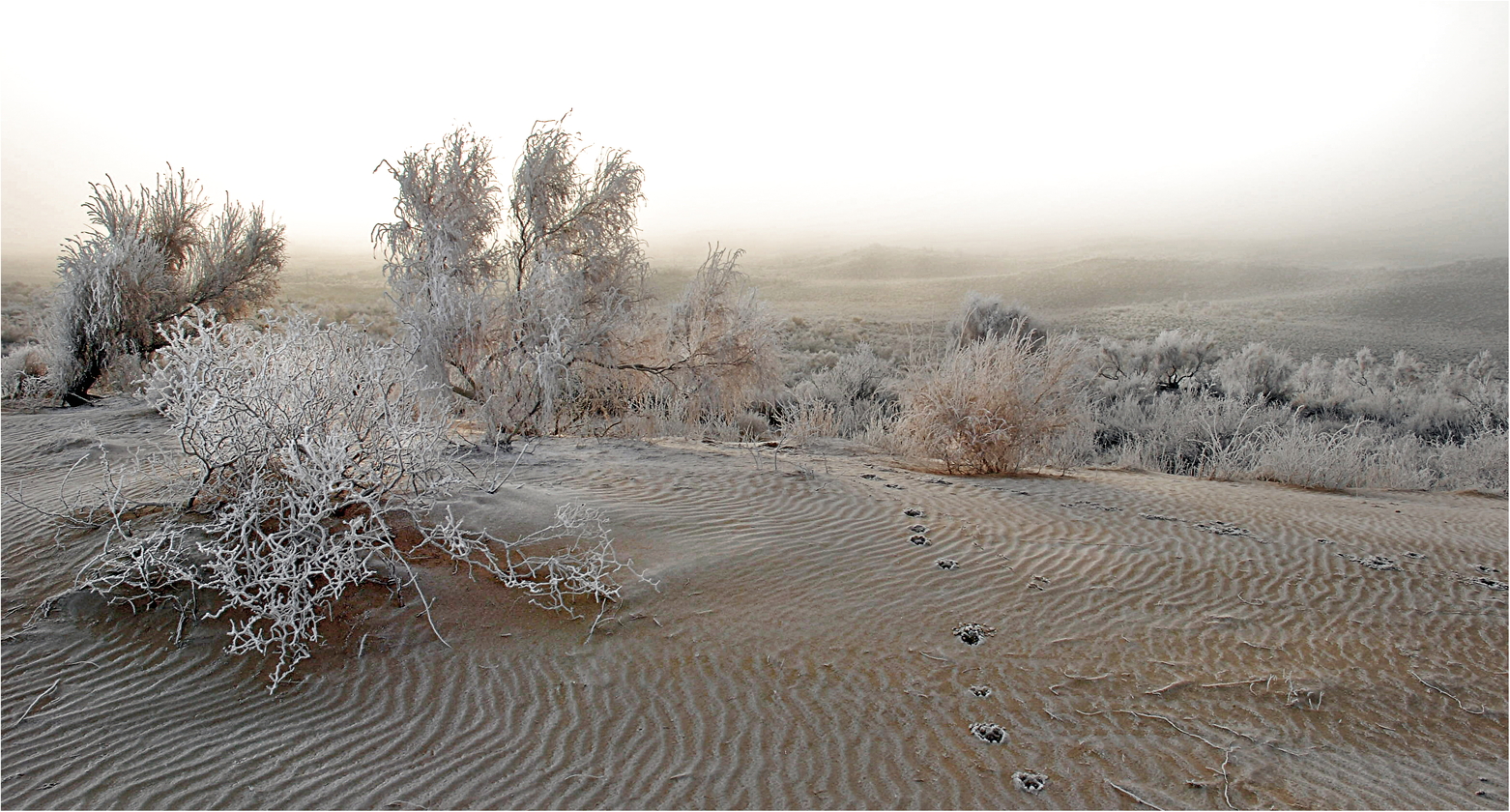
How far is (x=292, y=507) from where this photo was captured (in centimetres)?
437

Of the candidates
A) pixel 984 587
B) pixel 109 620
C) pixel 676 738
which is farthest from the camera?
pixel 984 587

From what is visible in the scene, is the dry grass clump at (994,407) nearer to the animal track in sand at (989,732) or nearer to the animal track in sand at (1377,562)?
the animal track in sand at (1377,562)

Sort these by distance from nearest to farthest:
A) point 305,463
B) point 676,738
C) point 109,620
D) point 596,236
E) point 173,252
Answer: point 676,738 → point 109,620 → point 305,463 → point 596,236 → point 173,252

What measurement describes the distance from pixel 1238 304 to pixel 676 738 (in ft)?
172

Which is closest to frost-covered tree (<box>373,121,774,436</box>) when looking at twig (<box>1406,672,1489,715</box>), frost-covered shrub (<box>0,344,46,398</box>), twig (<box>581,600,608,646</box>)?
twig (<box>581,600,608,646</box>)

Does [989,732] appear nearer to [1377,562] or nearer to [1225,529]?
[1225,529]

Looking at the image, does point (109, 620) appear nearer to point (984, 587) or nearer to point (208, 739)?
point (208, 739)

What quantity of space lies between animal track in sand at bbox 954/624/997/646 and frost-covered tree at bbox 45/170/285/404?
11.3 meters

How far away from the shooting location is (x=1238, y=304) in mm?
46875

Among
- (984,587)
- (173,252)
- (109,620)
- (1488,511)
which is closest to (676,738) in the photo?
(984,587)

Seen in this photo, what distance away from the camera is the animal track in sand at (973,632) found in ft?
15.5

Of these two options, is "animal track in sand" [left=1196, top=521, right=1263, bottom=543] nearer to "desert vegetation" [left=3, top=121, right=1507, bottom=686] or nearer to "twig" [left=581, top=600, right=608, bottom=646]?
"desert vegetation" [left=3, top=121, right=1507, bottom=686]

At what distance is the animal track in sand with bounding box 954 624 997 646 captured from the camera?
473 centimetres

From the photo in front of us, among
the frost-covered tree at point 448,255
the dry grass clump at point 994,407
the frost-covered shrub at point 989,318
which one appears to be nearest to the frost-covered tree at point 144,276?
the frost-covered tree at point 448,255
